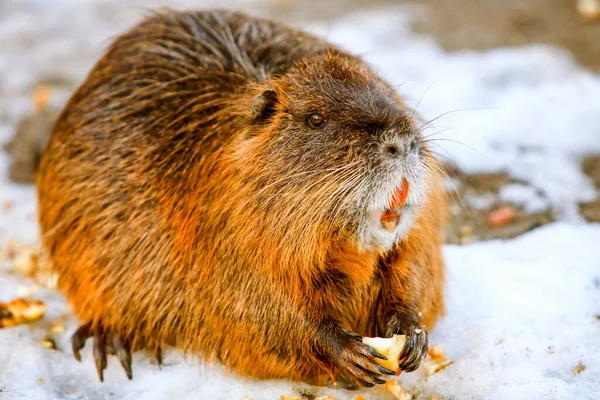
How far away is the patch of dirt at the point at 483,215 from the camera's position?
3.90 meters

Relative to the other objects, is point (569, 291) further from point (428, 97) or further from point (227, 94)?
point (428, 97)

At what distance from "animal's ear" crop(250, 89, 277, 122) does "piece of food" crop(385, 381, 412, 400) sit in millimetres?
1008

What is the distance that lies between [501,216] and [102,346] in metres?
1.97

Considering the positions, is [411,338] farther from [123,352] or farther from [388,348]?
[123,352]

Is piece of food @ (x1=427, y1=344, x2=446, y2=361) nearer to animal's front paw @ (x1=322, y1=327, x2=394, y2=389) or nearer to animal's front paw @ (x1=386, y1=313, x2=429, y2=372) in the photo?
animal's front paw @ (x1=386, y1=313, x2=429, y2=372)

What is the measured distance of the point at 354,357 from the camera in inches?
106

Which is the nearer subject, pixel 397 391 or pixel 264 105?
pixel 264 105

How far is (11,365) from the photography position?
3.05 metres

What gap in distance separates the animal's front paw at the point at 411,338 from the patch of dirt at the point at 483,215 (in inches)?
43.6

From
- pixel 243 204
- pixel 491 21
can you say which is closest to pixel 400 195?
pixel 243 204

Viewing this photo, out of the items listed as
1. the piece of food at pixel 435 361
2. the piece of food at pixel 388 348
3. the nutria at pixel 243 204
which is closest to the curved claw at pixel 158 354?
the nutria at pixel 243 204

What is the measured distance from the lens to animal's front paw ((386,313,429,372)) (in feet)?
9.10

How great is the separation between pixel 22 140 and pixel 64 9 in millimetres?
1711

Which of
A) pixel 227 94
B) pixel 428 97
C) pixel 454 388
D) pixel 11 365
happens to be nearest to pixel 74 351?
pixel 11 365
